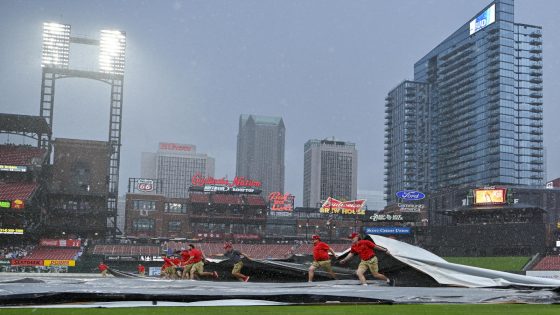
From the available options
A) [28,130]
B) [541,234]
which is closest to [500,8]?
[541,234]

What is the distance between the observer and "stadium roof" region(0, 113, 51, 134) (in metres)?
69.5

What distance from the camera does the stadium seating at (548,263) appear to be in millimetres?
51344

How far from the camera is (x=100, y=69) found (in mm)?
79688

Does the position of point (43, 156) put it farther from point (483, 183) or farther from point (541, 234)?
point (483, 183)

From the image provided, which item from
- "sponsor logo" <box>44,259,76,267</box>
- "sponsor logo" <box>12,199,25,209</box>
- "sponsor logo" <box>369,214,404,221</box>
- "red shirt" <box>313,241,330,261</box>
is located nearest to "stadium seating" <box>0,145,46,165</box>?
"sponsor logo" <box>12,199,25,209</box>

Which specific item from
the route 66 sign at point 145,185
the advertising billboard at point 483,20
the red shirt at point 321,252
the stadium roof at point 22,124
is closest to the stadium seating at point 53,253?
the stadium roof at point 22,124

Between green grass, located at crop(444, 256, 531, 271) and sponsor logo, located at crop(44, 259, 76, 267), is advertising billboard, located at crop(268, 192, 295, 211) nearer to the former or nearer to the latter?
sponsor logo, located at crop(44, 259, 76, 267)

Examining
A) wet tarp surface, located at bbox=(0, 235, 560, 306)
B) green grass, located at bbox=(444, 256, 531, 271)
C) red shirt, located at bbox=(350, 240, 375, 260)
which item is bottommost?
green grass, located at bbox=(444, 256, 531, 271)

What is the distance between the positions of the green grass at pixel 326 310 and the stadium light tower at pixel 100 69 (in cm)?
→ 7169

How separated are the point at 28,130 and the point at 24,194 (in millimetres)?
9783

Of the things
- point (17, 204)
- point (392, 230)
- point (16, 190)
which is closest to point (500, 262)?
point (392, 230)

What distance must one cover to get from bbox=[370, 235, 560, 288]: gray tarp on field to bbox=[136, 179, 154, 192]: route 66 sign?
84739mm

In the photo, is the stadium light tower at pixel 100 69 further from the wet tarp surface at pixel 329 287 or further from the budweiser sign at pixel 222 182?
the wet tarp surface at pixel 329 287

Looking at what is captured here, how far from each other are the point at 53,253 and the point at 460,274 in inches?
2307
